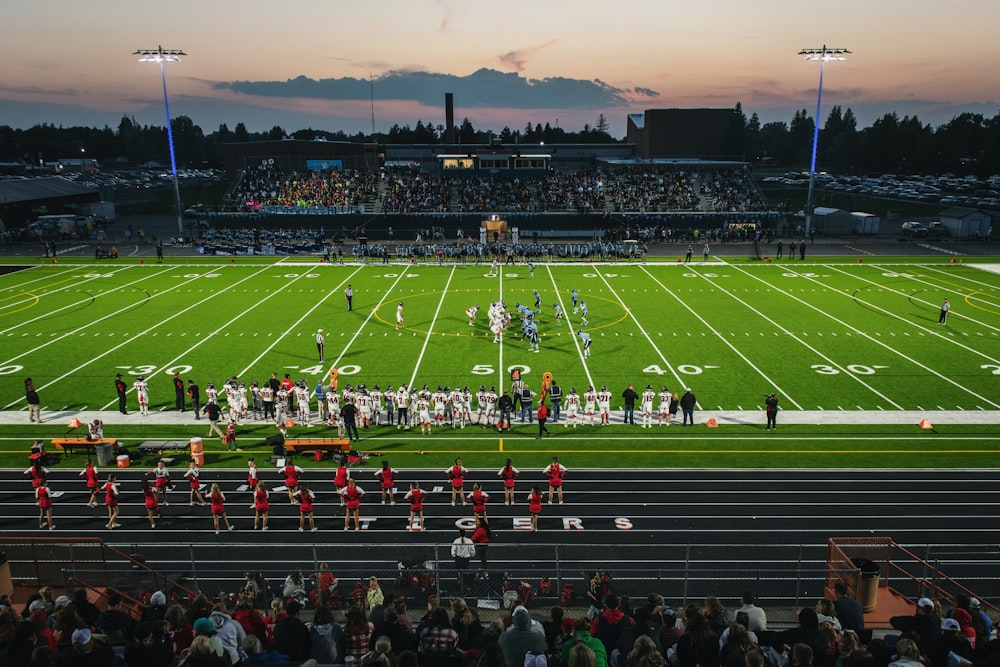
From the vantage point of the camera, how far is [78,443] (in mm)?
17031

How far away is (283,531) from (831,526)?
11.0 metres

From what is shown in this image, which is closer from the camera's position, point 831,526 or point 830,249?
point 831,526

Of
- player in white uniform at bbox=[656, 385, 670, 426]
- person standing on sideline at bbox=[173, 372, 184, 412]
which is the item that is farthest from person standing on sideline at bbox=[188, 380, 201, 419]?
player in white uniform at bbox=[656, 385, 670, 426]

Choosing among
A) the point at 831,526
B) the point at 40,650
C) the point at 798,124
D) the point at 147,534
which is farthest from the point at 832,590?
the point at 798,124

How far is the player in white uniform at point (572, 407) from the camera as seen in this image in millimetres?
19533

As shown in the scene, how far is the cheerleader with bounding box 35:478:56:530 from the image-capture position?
13.6 metres

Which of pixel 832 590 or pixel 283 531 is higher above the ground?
pixel 832 590

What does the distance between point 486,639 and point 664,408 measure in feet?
42.8

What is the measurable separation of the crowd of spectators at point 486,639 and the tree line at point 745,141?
251 ft

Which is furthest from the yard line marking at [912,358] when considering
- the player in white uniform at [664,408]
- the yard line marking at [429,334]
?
the yard line marking at [429,334]

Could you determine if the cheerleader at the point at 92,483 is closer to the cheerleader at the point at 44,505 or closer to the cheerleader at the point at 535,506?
the cheerleader at the point at 44,505

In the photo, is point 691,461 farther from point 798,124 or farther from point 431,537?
point 798,124

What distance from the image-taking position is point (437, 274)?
4116 cm

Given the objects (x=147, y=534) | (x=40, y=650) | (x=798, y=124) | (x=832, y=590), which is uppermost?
→ (x=798, y=124)
